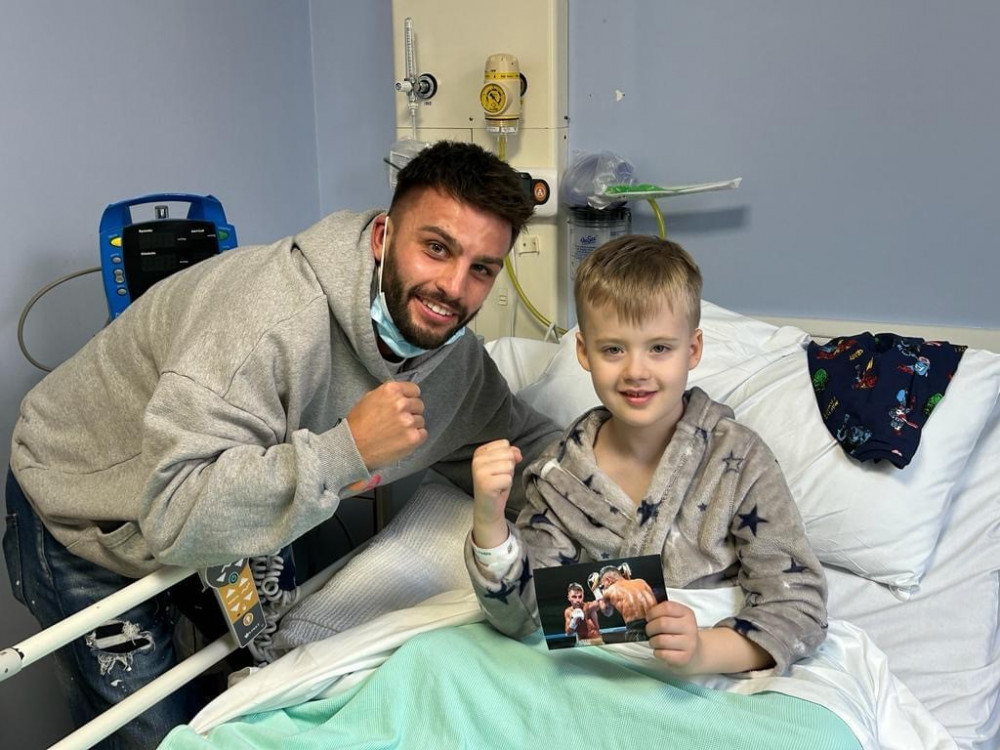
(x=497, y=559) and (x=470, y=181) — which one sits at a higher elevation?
(x=470, y=181)

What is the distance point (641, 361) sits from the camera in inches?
53.2

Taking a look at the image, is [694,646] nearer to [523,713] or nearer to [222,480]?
[523,713]

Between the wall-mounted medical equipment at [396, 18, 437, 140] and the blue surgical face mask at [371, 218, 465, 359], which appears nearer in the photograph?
the blue surgical face mask at [371, 218, 465, 359]

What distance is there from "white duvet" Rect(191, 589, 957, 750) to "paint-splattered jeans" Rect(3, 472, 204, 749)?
30 centimetres

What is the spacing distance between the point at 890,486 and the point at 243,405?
108 cm

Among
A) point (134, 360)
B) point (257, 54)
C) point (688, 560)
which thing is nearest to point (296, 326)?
point (134, 360)

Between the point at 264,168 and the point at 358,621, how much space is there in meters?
1.43

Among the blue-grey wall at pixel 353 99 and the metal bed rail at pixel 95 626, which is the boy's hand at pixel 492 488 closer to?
the metal bed rail at pixel 95 626

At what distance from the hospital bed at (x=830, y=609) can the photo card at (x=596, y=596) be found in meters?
0.11

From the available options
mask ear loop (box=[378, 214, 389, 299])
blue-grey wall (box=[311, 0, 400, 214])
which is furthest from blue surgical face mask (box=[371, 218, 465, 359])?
blue-grey wall (box=[311, 0, 400, 214])

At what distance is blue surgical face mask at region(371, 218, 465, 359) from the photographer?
1465mm

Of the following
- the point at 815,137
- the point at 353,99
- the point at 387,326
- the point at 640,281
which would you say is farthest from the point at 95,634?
the point at 815,137

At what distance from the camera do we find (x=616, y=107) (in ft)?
7.17

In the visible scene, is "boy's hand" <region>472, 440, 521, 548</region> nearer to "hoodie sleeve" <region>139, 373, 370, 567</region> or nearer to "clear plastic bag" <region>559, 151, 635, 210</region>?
"hoodie sleeve" <region>139, 373, 370, 567</region>
